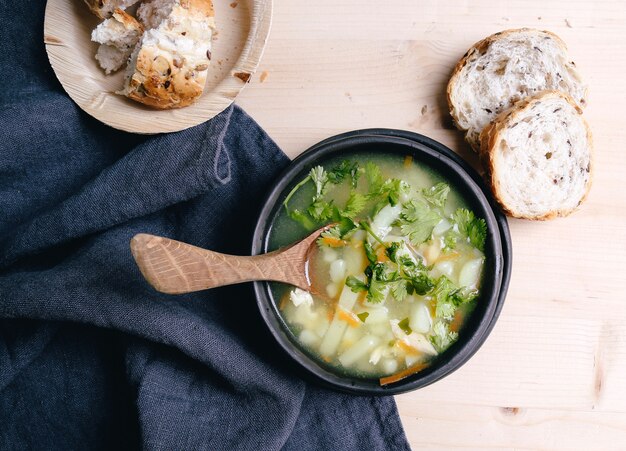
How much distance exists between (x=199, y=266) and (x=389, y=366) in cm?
64

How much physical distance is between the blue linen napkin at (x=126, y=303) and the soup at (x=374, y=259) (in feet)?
0.45

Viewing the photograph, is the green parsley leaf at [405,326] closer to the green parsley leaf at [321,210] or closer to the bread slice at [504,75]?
the green parsley leaf at [321,210]

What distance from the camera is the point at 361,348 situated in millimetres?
1978

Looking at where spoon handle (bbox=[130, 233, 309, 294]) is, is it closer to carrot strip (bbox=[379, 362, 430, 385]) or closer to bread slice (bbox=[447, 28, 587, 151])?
carrot strip (bbox=[379, 362, 430, 385])

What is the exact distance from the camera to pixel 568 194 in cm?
211

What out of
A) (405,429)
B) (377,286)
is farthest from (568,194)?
(405,429)

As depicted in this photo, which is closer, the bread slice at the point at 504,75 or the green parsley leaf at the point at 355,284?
the green parsley leaf at the point at 355,284

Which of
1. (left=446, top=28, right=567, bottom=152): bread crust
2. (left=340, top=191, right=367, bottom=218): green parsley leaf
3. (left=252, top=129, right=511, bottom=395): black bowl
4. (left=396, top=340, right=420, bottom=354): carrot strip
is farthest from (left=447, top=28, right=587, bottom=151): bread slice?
(left=396, top=340, right=420, bottom=354): carrot strip

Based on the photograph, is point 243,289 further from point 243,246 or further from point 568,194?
point 568,194

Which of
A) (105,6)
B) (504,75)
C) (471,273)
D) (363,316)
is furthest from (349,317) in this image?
(105,6)

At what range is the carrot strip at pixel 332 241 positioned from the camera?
1978mm

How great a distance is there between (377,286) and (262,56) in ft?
2.76

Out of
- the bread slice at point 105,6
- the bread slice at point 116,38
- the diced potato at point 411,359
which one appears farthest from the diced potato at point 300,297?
the bread slice at point 105,6

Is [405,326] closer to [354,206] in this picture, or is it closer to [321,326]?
[321,326]
